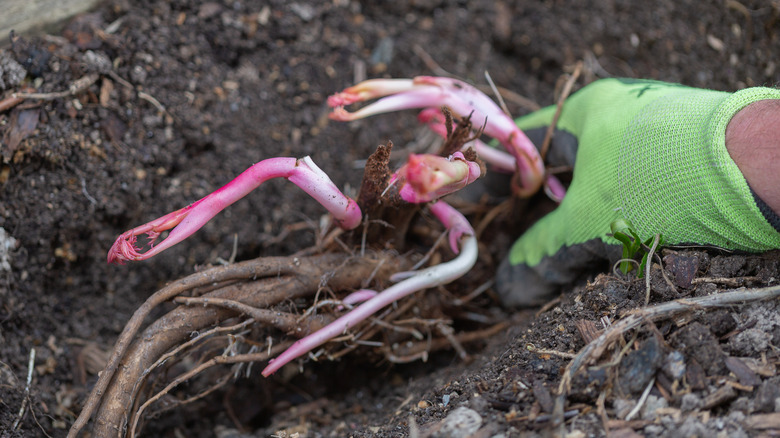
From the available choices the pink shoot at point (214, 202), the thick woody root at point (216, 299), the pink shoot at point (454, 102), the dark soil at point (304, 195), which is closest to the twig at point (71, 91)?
the dark soil at point (304, 195)

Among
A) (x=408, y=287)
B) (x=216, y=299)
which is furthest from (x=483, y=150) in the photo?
(x=216, y=299)

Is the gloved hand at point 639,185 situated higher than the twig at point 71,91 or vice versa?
the gloved hand at point 639,185

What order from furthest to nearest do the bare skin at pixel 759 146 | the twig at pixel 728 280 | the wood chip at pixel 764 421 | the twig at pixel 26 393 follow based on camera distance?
the twig at pixel 26 393 → the twig at pixel 728 280 → the bare skin at pixel 759 146 → the wood chip at pixel 764 421

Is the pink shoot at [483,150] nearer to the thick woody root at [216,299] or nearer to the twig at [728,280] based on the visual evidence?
the thick woody root at [216,299]

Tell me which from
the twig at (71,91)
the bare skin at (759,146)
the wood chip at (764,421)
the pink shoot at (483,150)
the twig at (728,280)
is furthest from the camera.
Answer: the pink shoot at (483,150)

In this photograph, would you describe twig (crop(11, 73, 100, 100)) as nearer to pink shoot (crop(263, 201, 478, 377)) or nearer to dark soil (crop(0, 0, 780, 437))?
dark soil (crop(0, 0, 780, 437))

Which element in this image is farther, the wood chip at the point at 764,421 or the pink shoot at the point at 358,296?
the pink shoot at the point at 358,296
